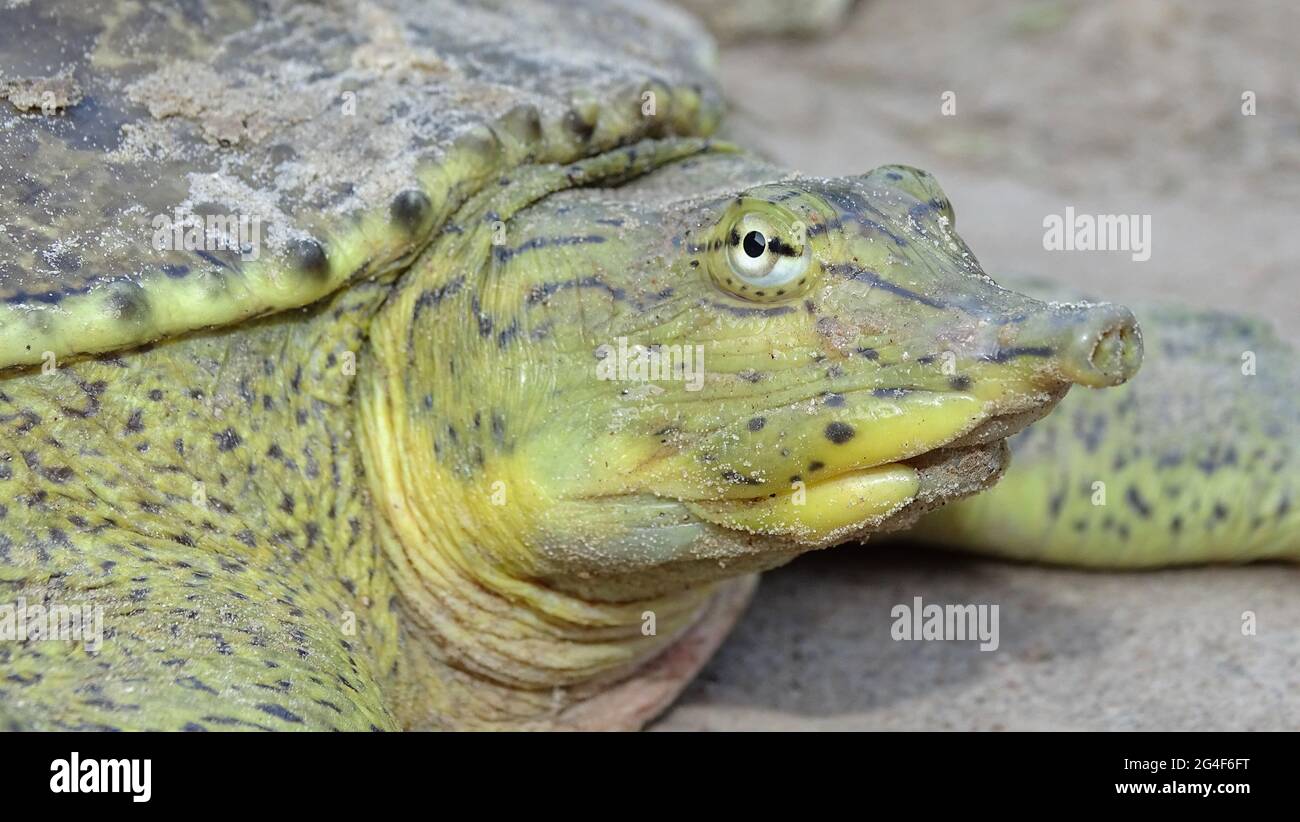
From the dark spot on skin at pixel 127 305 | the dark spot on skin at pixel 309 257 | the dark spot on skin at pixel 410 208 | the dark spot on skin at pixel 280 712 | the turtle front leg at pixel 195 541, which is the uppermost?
the dark spot on skin at pixel 410 208

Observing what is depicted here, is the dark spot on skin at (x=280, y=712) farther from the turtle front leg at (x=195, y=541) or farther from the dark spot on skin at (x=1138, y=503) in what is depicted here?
the dark spot on skin at (x=1138, y=503)

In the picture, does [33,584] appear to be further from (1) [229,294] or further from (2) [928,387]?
(2) [928,387]

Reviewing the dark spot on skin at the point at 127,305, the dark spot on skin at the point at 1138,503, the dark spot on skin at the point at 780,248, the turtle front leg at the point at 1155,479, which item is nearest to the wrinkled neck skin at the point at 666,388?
the dark spot on skin at the point at 780,248

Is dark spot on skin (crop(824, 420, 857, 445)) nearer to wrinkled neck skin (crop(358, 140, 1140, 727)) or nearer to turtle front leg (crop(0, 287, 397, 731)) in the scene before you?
wrinkled neck skin (crop(358, 140, 1140, 727))

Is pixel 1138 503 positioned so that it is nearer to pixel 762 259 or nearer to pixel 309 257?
pixel 762 259

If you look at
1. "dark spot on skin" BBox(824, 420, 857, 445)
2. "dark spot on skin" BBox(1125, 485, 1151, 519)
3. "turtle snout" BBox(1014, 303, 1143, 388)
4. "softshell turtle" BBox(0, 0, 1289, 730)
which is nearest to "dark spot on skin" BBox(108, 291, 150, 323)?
"softshell turtle" BBox(0, 0, 1289, 730)
